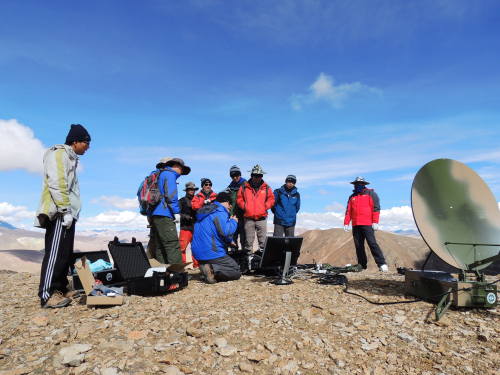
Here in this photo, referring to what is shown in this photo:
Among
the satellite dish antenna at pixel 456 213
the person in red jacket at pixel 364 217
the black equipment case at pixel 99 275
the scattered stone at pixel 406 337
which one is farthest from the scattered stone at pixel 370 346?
the person in red jacket at pixel 364 217

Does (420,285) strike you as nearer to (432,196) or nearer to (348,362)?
(432,196)

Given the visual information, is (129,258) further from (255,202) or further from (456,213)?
(456,213)

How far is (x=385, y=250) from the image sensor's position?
26.0m

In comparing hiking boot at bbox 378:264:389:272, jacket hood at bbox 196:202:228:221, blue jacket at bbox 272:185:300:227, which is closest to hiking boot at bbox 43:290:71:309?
jacket hood at bbox 196:202:228:221

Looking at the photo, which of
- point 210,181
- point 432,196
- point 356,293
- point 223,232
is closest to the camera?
point 432,196

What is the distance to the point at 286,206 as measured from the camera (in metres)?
9.97

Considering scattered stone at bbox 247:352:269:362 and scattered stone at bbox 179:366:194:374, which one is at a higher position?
scattered stone at bbox 247:352:269:362

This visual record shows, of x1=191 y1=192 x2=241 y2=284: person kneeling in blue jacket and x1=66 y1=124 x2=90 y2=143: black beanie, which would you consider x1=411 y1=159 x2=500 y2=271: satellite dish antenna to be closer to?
x1=191 y1=192 x2=241 y2=284: person kneeling in blue jacket

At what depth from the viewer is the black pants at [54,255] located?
5.10m

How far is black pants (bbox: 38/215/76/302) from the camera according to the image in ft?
16.7

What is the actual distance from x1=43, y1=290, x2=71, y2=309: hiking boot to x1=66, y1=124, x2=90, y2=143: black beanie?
277cm

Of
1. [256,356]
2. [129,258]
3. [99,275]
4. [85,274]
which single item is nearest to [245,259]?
[129,258]

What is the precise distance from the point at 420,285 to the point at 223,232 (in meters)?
4.20

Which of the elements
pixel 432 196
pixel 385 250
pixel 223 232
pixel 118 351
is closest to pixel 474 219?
pixel 432 196
